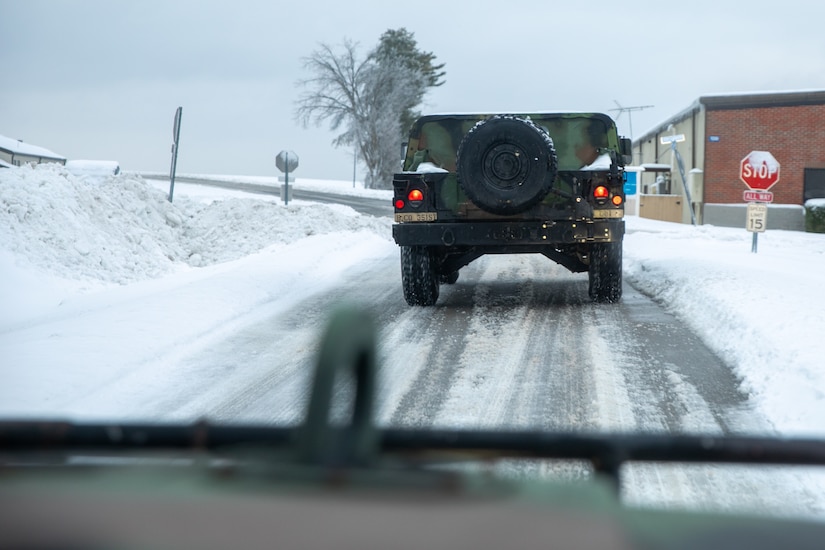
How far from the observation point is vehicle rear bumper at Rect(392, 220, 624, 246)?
30.7 feet

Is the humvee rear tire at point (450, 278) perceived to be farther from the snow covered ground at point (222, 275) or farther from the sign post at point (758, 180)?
the sign post at point (758, 180)

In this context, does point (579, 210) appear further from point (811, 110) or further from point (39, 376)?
point (811, 110)

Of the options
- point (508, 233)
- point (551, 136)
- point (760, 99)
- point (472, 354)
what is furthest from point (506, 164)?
point (760, 99)

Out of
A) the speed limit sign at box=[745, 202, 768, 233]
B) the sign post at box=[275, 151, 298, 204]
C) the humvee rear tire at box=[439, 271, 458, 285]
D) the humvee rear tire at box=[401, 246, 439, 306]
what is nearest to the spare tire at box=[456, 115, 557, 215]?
the humvee rear tire at box=[401, 246, 439, 306]

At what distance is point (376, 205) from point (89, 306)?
27986 millimetres

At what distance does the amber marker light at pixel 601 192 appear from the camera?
9430 millimetres

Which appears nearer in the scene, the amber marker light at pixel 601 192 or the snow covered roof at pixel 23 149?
the amber marker light at pixel 601 192

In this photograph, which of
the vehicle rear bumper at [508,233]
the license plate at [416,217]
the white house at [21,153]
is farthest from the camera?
the white house at [21,153]

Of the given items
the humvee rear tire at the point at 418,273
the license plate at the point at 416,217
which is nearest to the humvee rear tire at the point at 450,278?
the humvee rear tire at the point at 418,273

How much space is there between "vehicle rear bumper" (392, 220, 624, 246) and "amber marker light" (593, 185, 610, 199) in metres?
0.26

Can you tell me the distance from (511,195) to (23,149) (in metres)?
28.3

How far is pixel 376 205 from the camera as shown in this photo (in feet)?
127

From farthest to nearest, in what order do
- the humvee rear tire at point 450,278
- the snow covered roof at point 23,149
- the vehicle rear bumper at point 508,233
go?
the snow covered roof at point 23,149
the humvee rear tire at point 450,278
the vehicle rear bumper at point 508,233

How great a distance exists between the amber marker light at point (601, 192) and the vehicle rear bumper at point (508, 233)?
262 millimetres
